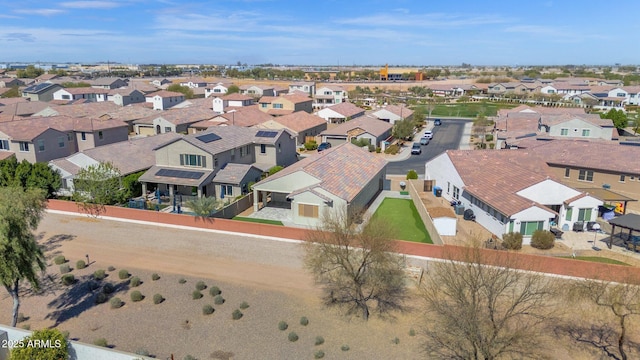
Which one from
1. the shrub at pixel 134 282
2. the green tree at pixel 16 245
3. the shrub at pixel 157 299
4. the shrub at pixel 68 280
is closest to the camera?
the green tree at pixel 16 245

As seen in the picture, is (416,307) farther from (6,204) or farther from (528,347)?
(6,204)

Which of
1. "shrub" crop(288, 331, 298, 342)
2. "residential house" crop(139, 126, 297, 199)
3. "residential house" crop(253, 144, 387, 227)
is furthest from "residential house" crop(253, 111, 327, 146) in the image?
"shrub" crop(288, 331, 298, 342)

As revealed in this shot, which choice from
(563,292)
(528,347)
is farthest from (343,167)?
(528,347)

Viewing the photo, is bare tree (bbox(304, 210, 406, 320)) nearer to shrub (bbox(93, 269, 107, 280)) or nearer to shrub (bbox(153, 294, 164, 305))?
shrub (bbox(153, 294, 164, 305))

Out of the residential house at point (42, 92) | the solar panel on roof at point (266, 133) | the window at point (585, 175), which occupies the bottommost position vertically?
the window at point (585, 175)

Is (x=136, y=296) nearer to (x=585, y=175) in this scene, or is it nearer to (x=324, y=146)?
(x=585, y=175)

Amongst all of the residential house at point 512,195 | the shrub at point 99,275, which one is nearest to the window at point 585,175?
the residential house at point 512,195

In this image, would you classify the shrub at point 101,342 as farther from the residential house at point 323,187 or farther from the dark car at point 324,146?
the dark car at point 324,146
